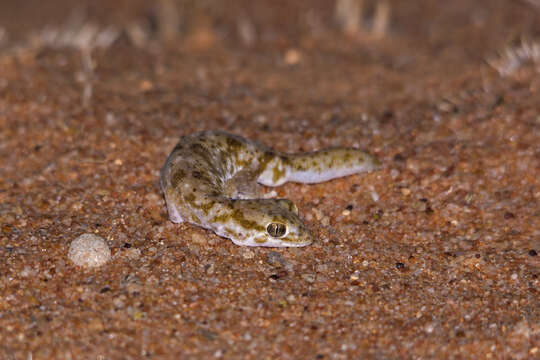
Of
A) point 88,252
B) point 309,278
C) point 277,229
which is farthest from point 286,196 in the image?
point 88,252

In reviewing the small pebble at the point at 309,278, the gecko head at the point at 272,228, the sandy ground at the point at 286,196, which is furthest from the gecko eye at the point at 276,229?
the small pebble at the point at 309,278

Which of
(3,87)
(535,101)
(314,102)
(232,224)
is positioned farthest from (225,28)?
(232,224)

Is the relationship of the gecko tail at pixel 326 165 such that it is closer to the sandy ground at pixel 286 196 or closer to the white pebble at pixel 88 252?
the sandy ground at pixel 286 196

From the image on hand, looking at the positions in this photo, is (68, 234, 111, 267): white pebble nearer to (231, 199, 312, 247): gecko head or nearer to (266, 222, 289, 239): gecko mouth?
(231, 199, 312, 247): gecko head

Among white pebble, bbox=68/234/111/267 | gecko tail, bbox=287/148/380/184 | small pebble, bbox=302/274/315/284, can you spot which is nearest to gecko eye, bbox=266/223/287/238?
small pebble, bbox=302/274/315/284

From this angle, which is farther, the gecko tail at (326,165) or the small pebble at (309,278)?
the gecko tail at (326,165)
